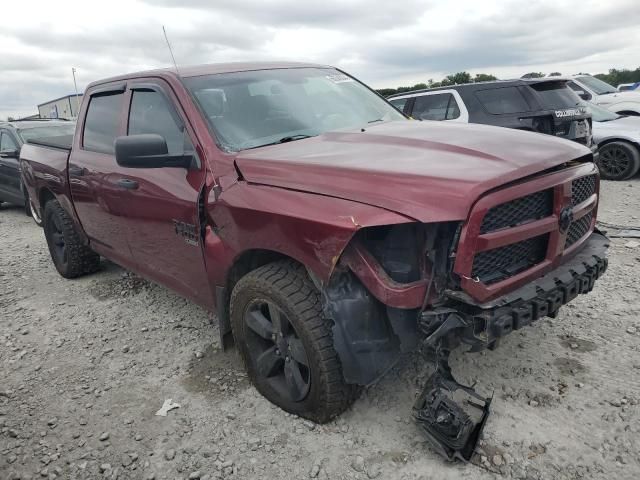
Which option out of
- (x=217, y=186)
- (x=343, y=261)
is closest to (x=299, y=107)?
(x=217, y=186)

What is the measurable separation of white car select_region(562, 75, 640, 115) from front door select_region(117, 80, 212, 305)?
7733mm

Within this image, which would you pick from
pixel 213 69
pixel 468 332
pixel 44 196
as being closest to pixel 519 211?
pixel 468 332

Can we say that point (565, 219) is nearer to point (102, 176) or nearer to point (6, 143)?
point (102, 176)

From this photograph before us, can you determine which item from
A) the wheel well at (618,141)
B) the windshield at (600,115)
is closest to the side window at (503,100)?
the wheel well at (618,141)

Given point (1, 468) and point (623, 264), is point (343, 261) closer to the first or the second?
point (1, 468)

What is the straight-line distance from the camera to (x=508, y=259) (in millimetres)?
2248

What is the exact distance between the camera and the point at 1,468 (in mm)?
2514

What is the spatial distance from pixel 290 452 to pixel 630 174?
25.6 feet

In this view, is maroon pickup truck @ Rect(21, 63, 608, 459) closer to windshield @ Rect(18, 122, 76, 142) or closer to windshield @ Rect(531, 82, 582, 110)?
windshield @ Rect(531, 82, 582, 110)

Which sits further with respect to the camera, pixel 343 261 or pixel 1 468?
pixel 1 468

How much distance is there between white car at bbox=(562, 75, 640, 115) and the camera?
9.92m

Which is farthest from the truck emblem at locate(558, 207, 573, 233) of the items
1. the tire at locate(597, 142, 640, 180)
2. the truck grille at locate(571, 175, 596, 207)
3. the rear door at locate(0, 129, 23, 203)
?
the rear door at locate(0, 129, 23, 203)

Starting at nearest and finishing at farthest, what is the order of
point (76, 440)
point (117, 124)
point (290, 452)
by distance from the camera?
point (290, 452)
point (76, 440)
point (117, 124)

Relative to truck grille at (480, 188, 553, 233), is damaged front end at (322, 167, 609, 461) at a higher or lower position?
lower
